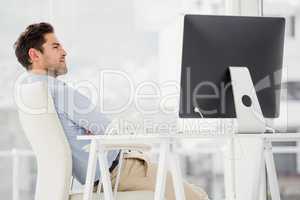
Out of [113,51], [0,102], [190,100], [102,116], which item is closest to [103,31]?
[113,51]

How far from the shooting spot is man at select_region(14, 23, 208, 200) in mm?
2273

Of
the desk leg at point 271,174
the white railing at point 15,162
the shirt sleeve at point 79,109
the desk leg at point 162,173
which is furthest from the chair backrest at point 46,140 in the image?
the white railing at point 15,162

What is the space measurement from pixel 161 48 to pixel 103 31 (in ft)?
3.84

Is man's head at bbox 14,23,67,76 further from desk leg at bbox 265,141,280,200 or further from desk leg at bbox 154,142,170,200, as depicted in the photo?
desk leg at bbox 265,141,280,200

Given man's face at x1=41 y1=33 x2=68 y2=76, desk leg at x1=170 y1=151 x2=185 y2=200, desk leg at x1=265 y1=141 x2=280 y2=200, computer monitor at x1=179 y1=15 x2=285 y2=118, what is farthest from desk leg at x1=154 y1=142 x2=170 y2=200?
man's face at x1=41 y1=33 x2=68 y2=76

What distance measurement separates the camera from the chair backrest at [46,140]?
7.27ft

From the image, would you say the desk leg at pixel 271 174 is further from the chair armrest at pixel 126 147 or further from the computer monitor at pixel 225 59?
the chair armrest at pixel 126 147

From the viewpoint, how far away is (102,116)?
2.35 meters

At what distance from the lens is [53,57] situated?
2.49m

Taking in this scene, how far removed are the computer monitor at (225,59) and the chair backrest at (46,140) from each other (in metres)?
0.52

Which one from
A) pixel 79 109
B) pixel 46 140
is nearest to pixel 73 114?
pixel 79 109

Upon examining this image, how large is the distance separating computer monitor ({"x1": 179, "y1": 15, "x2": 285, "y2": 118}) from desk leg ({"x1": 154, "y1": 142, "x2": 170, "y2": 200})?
0.64ft

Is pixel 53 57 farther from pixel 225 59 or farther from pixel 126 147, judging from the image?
pixel 225 59

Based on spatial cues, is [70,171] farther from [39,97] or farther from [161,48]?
[161,48]
